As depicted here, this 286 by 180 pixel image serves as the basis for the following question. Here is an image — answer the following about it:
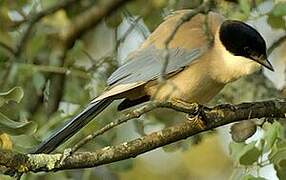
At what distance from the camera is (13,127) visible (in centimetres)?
160

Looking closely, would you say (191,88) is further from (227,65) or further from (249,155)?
(249,155)

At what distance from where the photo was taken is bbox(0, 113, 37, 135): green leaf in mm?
1584

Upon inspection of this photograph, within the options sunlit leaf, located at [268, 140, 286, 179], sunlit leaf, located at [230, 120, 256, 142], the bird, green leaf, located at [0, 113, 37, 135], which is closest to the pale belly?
the bird

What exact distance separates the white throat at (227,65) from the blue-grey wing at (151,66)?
0.15ft

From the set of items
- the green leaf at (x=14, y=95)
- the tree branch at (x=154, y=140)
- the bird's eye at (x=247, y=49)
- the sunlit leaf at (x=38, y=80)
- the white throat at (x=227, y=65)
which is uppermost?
the sunlit leaf at (x=38, y=80)

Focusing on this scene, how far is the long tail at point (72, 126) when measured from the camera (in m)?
1.76

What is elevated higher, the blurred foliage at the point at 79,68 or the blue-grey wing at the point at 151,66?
the blurred foliage at the point at 79,68

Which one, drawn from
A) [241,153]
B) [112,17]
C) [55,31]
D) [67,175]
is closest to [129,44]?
[112,17]

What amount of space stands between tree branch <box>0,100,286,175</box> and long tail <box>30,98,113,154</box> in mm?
206

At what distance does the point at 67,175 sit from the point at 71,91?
1.38 ft

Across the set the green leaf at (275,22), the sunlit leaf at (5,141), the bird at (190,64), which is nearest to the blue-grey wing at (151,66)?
the bird at (190,64)

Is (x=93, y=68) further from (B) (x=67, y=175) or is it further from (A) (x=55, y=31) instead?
(B) (x=67, y=175)

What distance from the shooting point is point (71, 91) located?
7.93 feet

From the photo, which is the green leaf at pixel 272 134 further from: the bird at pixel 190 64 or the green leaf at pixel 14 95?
the green leaf at pixel 14 95
